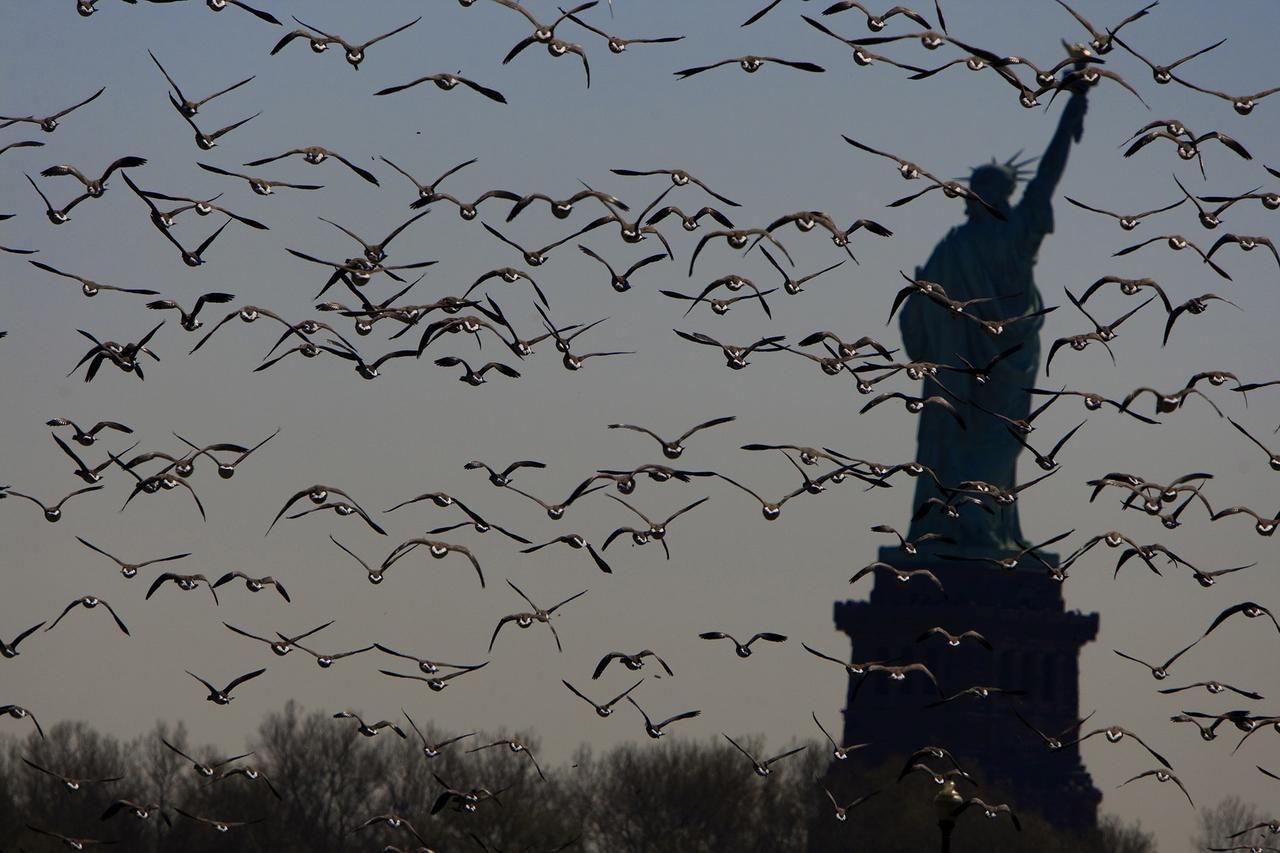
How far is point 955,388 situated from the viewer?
5217 inches

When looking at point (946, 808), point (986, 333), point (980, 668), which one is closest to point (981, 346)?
point (986, 333)

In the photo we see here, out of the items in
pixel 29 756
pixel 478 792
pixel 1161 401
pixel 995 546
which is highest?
pixel 995 546

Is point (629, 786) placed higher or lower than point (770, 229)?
higher

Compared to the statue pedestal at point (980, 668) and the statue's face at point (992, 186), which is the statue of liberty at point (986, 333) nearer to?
the statue's face at point (992, 186)

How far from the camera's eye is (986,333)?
5207 inches

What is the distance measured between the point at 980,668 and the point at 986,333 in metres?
15.3

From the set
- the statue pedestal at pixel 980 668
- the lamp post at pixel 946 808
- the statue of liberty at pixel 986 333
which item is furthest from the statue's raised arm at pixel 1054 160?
the lamp post at pixel 946 808

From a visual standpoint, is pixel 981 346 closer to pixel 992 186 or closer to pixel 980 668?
pixel 992 186

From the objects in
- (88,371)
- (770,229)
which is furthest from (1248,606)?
(88,371)

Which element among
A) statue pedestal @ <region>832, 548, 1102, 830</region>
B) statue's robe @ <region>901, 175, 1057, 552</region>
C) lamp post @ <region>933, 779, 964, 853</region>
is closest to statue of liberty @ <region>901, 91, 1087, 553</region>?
statue's robe @ <region>901, 175, 1057, 552</region>

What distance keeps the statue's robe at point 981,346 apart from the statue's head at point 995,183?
0.58 m

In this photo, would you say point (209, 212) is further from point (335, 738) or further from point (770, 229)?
point (335, 738)

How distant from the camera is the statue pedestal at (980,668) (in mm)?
135375

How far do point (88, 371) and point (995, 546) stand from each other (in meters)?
81.7
